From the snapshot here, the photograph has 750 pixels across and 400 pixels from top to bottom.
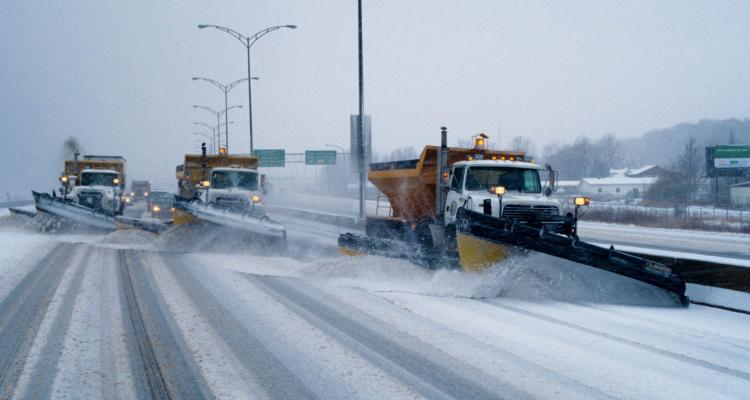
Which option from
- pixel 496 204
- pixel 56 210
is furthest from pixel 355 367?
pixel 56 210

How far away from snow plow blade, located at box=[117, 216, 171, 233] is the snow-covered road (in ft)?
19.6

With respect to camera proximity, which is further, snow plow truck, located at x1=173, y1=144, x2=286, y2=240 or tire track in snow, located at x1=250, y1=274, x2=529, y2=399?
snow plow truck, located at x1=173, y1=144, x2=286, y2=240

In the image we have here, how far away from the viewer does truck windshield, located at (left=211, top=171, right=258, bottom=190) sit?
1897 cm

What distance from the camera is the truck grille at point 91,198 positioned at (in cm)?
2314

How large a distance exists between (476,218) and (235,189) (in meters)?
11.0

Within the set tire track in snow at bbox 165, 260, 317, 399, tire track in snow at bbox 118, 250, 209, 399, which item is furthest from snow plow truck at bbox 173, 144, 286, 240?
tire track in snow at bbox 165, 260, 317, 399

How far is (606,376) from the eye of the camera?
17.8 ft

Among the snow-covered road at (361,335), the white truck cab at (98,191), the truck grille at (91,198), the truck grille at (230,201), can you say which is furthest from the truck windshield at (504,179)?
the truck grille at (91,198)

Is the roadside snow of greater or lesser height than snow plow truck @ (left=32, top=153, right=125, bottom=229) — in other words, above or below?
below

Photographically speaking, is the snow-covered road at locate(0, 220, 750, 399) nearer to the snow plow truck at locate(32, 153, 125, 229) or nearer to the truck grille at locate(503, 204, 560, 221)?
the truck grille at locate(503, 204, 560, 221)

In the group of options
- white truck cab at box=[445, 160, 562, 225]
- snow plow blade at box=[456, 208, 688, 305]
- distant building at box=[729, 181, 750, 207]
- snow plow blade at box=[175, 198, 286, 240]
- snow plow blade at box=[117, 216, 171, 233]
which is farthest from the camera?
distant building at box=[729, 181, 750, 207]

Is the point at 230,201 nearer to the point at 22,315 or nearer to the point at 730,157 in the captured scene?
the point at 22,315

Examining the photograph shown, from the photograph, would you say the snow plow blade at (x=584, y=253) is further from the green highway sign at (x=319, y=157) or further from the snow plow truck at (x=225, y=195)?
the green highway sign at (x=319, y=157)

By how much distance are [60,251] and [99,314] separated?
341 inches
